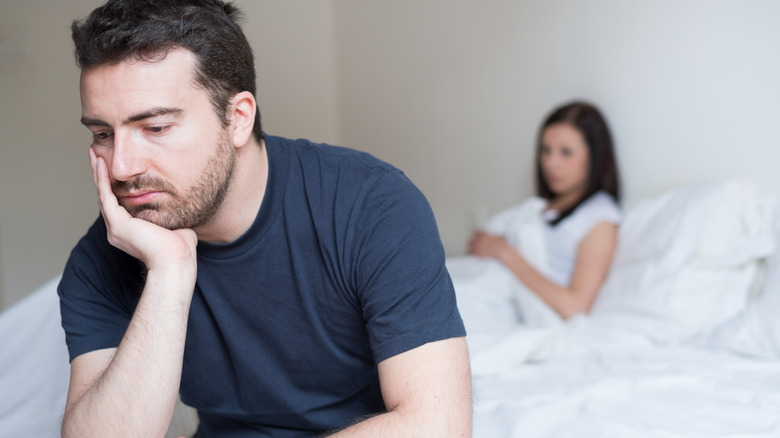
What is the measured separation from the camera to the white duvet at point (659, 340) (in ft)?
3.66

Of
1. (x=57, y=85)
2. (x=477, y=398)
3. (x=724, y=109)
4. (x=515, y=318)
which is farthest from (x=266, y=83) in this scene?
(x=477, y=398)

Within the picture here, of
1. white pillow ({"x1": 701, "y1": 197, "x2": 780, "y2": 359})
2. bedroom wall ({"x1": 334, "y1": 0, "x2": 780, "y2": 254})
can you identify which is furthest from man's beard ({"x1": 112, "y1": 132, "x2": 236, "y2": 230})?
bedroom wall ({"x1": 334, "y1": 0, "x2": 780, "y2": 254})

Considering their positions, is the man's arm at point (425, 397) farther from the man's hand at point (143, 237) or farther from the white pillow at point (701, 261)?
the white pillow at point (701, 261)

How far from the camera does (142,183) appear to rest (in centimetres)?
93

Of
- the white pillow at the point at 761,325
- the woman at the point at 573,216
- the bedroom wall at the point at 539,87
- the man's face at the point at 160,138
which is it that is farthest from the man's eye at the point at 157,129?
the bedroom wall at the point at 539,87

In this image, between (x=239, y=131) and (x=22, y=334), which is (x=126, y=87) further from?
(x=22, y=334)

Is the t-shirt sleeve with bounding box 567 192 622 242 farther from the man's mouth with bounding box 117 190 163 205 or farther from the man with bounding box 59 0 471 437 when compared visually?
the man's mouth with bounding box 117 190 163 205

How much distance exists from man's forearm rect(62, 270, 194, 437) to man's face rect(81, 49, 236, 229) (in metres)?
0.11

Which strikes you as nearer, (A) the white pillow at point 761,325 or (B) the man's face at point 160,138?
(B) the man's face at point 160,138

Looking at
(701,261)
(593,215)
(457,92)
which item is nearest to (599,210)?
(593,215)

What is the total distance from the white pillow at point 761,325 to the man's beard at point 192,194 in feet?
3.67

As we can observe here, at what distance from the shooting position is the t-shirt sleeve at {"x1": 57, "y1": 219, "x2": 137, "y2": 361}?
40.1 inches

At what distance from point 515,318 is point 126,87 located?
138 cm

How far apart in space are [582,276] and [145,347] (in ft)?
4.47
